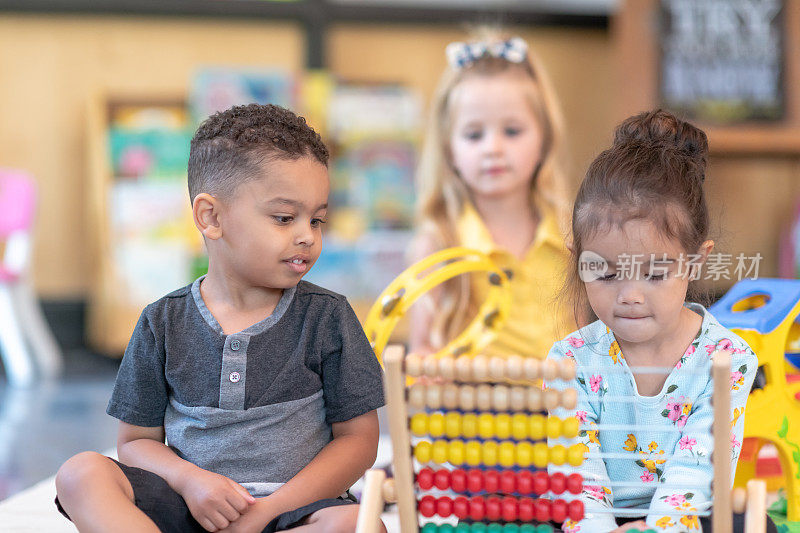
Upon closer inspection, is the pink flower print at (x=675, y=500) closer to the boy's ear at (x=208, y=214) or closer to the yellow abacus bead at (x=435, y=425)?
the yellow abacus bead at (x=435, y=425)

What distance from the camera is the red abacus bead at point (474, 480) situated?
42.9 inches

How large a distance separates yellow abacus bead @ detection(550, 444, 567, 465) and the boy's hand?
400 mm

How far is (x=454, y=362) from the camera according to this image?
1038mm

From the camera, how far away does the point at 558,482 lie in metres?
1.09

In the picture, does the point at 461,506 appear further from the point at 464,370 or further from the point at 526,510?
the point at 464,370

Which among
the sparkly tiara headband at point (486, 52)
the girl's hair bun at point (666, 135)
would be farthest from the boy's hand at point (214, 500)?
the sparkly tiara headband at point (486, 52)

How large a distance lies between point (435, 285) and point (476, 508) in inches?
28.8

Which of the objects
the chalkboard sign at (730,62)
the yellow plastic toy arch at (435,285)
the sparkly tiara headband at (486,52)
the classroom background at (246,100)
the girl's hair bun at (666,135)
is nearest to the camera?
the girl's hair bun at (666,135)

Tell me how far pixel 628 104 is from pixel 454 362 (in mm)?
3001

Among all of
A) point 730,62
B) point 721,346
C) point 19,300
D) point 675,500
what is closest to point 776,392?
point 721,346

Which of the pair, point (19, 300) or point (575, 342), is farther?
point (19, 300)

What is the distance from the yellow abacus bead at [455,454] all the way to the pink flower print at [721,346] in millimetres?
351

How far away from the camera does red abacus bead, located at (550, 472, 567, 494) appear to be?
109 centimetres

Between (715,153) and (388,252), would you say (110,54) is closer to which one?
(388,252)
